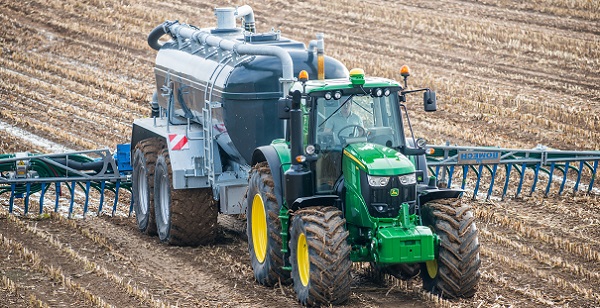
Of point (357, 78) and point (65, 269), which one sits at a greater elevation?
point (357, 78)

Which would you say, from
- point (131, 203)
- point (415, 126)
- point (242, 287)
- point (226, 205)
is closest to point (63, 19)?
point (415, 126)

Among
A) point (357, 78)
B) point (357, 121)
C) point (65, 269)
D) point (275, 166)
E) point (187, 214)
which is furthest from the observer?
point (187, 214)

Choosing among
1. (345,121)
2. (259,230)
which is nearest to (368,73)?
(259,230)

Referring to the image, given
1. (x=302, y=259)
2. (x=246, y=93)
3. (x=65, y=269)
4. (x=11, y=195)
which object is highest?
(x=246, y=93)

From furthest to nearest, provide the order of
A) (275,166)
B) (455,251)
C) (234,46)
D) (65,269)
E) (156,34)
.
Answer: (156,34), (234,46), (65,269), (275,166), (455,251)

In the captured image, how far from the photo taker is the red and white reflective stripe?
39.1ft

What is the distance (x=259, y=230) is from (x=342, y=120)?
1.53m

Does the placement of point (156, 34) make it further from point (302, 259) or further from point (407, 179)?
point (407, 179)

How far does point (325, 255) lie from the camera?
8500 millimetres

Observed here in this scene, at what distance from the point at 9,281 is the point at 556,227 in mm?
6409

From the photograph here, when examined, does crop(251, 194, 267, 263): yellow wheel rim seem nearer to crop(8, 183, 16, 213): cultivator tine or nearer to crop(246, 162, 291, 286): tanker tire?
crop(246, 162, 291, 286): tanker tire

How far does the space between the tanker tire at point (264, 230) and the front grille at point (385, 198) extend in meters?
1.08

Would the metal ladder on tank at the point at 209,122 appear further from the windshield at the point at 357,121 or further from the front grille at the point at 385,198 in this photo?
the front grille at the point at 385,198

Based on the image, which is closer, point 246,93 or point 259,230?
point 259,230
